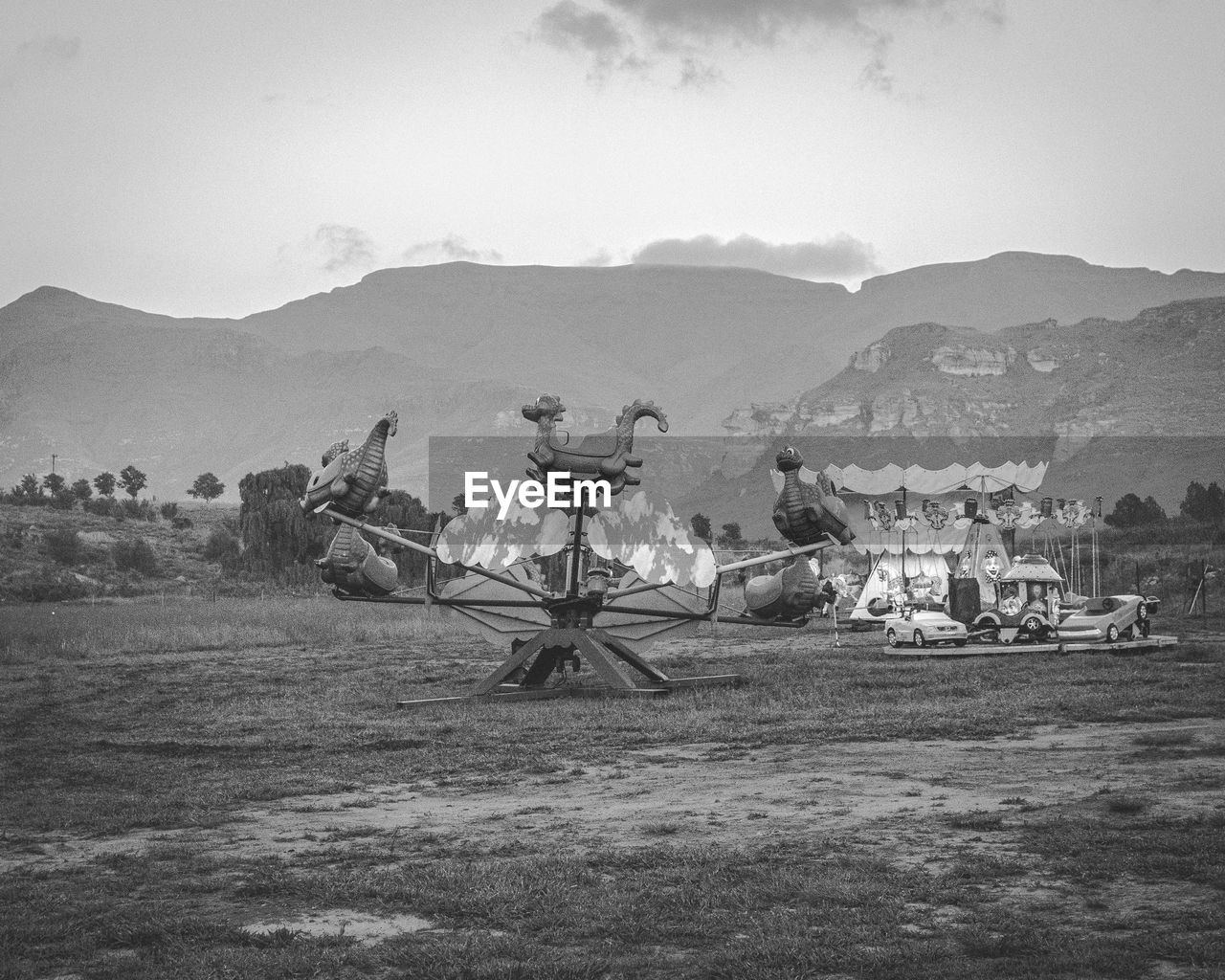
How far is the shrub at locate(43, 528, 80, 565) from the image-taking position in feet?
257

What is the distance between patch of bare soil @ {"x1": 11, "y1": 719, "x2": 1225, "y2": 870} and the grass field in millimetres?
53

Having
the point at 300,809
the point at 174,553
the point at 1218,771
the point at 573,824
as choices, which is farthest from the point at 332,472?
the point at 174,553

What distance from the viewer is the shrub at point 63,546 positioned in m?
78.4

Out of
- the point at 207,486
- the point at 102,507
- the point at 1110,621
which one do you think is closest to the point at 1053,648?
the point at 1110,621

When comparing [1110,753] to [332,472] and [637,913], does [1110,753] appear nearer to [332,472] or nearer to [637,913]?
[637,913]

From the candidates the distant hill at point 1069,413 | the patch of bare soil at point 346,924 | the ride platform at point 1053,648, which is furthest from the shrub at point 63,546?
the distant hill at point 1069,413

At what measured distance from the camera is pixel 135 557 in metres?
81.7

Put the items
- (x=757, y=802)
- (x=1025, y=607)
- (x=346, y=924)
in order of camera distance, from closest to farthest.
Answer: (x=346, y=924), (x=757, y=802), (x=1025, y=607)

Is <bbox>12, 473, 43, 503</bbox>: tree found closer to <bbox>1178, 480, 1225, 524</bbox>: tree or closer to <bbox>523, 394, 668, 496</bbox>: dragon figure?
<bbox>1178, 480, 1225, 524</bbox>: tree

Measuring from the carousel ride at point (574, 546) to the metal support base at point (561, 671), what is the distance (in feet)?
0.07

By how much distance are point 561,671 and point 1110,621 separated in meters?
13.8

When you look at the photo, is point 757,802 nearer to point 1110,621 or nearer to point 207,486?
point 1110,621

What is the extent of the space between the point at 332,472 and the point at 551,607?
4.04m

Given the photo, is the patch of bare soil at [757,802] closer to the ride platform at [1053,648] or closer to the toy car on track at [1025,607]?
the ride platform at [1053,648]
